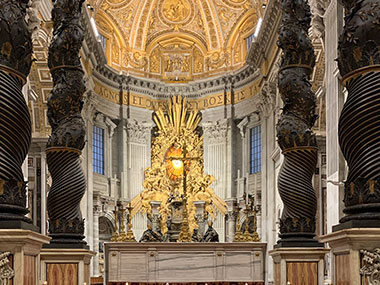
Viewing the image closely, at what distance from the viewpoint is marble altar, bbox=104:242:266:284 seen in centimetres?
1666

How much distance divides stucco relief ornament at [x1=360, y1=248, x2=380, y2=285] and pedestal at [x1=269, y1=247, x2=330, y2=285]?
439cm

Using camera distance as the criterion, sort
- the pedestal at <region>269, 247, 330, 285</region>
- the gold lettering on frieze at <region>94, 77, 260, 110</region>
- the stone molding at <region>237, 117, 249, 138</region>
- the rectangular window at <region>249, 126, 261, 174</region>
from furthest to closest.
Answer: the stone molding at <region>237, 117, 249, 138</region>, the gold lettering on frieze at <region>94, 77, 260, 110</region>, the rectangular window at <region>249, 126, 261, 174</region>, the pedestal at <region>269, 247, 330, 285</region>

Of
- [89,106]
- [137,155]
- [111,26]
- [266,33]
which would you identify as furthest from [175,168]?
[266,33]

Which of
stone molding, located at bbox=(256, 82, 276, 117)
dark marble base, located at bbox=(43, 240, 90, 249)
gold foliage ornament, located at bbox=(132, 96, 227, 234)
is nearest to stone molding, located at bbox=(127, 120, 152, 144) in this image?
gold foliage ornament, located at bbox=(132, 96, 227, 234)

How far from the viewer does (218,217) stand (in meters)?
35.7

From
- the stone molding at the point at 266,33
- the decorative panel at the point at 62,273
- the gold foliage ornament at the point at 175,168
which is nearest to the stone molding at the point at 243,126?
the gold foliage ornament at the point at 175,168

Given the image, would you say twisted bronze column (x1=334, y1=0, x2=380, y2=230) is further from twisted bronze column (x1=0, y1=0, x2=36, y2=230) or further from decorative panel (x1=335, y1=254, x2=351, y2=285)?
twisted bronze column (x1=0, y1=0, x2=36, y2=230)

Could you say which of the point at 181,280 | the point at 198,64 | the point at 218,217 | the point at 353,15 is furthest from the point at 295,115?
the point at 198,64

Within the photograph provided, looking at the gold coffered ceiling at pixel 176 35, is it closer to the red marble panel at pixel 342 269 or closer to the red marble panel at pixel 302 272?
the red marble panel at pixel 302 272

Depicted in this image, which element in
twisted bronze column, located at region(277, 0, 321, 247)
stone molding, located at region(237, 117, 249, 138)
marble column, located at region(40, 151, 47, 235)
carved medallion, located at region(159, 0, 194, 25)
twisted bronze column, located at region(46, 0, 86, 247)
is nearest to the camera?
twisted bronze column, located at region(277, 0, 321, 247)

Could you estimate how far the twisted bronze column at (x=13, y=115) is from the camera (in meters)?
5.28

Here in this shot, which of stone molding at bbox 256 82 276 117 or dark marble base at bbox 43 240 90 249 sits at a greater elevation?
stone molding at bbox 256 82 276 117

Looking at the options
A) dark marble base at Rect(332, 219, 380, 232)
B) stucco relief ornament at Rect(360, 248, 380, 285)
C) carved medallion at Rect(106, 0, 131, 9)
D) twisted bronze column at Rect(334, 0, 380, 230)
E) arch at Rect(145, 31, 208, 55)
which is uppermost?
carved medallion at Rect(106, 0, 131, 9)

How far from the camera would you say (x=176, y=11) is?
38.4m
